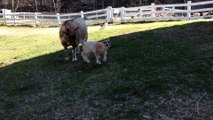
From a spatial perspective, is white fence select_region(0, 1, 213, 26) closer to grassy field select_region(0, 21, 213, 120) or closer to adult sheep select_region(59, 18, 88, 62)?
grassy field select_region(0, 21, 213, 120)

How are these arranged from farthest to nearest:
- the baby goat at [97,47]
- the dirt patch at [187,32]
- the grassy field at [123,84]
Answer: the dirt patch at [187,32] → the baby goat at [97,47] → the grassy field at [123,84]

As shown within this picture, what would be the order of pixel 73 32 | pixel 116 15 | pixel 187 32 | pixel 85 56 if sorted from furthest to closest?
pixel 116 15 → pixel 187 32 → pixel 73 32 → pixel 85 56

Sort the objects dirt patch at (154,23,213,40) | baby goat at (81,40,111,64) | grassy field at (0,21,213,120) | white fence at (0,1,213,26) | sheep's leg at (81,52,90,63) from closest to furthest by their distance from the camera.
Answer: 1. grassy field at (0,21,213,120)
2. baby goat at (81,40,111,64)
3. sheep's leg at (81,52,90,63)
4. dirt patch at (154,23,213,40)
5. white fence at (0,1,213,26)

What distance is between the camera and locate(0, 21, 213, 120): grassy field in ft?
29.1

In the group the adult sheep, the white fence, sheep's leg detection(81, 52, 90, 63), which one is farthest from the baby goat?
the white fence

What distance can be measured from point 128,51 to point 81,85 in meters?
3.34

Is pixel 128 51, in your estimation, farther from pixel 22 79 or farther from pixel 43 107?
pixel 43 107

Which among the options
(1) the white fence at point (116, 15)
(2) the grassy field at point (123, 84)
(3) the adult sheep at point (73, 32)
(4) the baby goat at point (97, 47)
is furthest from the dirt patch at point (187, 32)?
(1) the white fence at point (116, 15)

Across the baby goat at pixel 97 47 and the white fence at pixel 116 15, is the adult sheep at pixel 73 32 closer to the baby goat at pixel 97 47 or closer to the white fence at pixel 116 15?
the baby goat at pixel 97 47

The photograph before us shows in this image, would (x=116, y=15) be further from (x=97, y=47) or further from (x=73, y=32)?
(x=97, y=47)

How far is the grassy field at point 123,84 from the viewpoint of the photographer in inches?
349

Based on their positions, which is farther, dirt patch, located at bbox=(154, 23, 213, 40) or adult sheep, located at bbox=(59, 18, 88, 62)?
dirt patch, located at bbox=(154, 23, 213, 40)

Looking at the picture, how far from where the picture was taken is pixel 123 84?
33.6ft

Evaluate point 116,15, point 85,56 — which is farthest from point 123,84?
point 116,15
